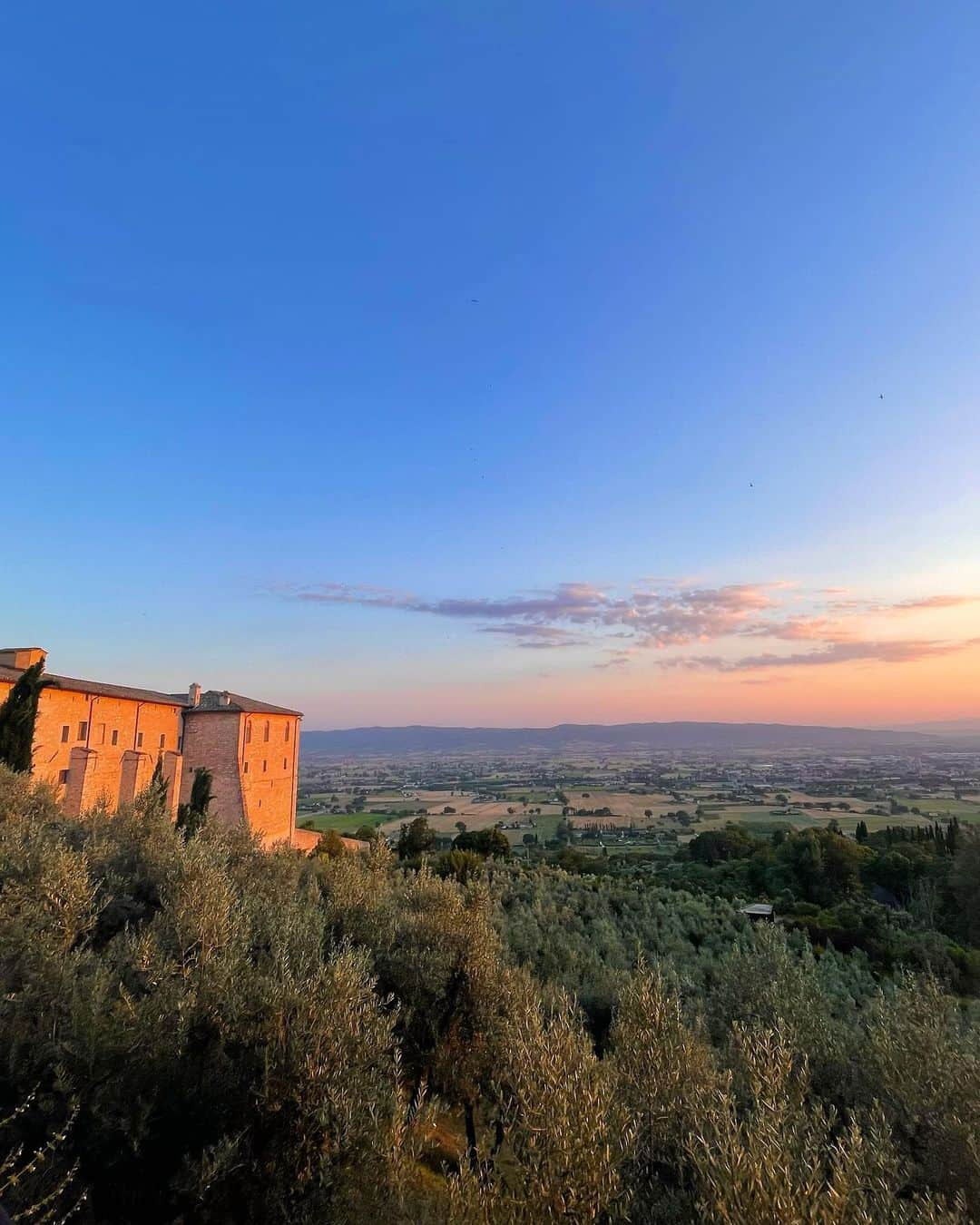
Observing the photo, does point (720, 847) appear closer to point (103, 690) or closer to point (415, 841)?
point (415, 841)

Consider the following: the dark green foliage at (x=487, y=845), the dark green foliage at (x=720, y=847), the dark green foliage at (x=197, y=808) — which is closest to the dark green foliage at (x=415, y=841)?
the dark green foliage at (x=487, y=845)

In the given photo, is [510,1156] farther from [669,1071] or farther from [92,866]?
[92,866]

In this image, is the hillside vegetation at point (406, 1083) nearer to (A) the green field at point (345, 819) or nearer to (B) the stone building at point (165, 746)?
(B) the stone building at point (165, 746)

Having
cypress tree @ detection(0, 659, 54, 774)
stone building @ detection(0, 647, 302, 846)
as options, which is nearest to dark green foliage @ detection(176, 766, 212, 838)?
A: stone building @ detection(0, 647, 302, 846)

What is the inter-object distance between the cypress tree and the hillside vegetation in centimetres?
1071

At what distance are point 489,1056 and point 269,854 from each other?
10.6 metres

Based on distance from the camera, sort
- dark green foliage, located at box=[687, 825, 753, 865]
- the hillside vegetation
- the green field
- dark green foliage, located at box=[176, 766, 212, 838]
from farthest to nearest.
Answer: the green field
dark green foliage, located at box=[687, 825, 753, 865]
dark green foliage, located at box=[176, 766, 212, 838]
the hillside vegetation

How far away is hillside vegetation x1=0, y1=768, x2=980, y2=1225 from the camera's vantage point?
5.79 m

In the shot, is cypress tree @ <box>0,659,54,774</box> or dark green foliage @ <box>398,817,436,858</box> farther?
dark green foliage @ <box>398,817,436,858</box>

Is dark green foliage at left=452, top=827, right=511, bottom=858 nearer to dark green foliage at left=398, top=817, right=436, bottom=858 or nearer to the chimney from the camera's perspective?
dark green foliage at left=398, top=817, right=436, bottom=858

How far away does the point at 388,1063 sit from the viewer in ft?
24.9

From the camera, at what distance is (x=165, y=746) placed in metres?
33.2

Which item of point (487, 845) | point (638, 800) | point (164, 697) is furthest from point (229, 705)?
point (638, 800)

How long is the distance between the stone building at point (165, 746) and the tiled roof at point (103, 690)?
0.21ft
